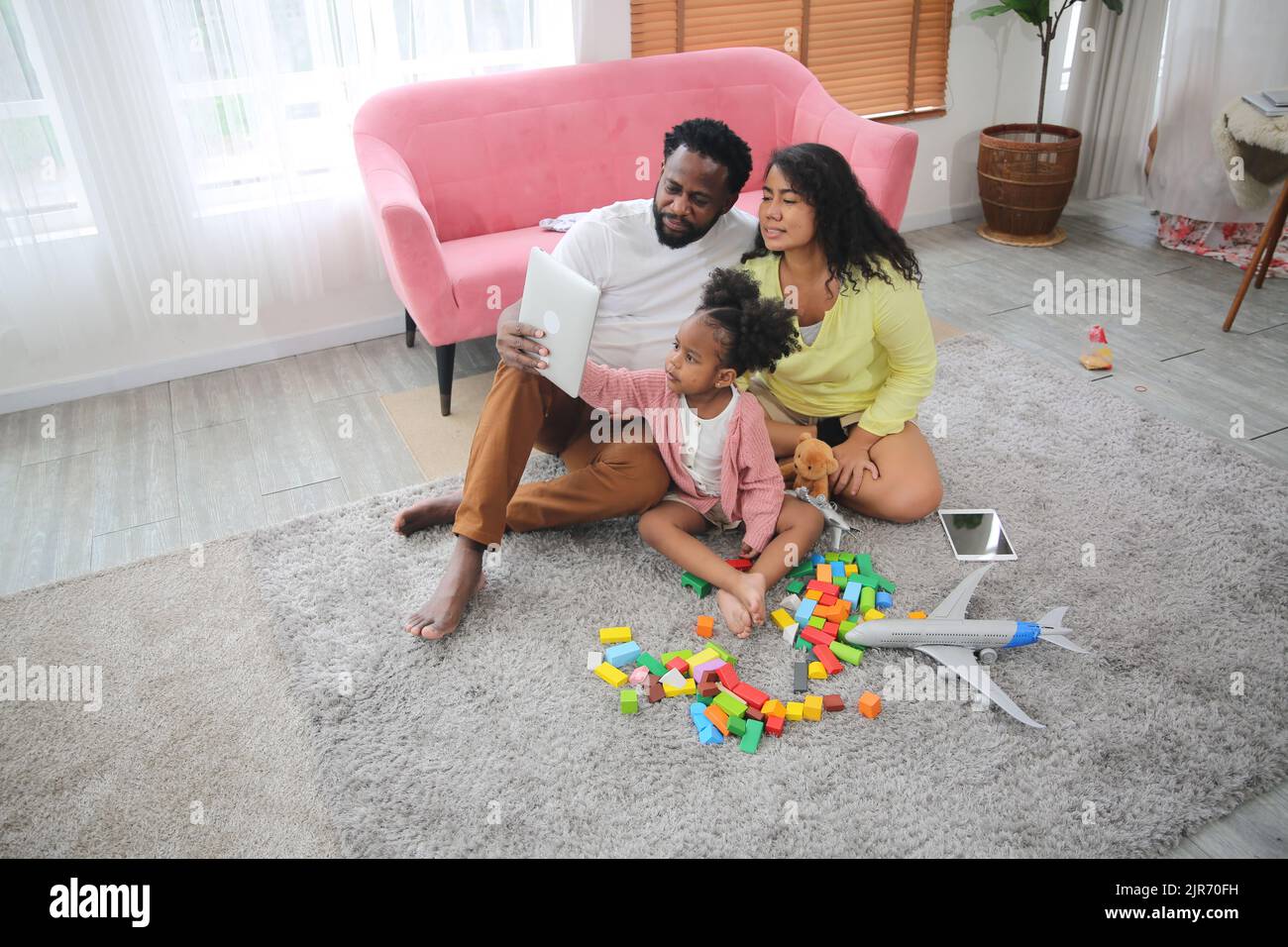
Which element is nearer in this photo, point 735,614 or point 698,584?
point 735,614

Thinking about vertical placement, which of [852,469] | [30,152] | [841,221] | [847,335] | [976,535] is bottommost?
[976,535]

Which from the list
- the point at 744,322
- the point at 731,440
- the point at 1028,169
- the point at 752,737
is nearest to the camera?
the point at 752,737

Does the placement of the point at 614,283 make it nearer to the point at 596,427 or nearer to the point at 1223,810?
the point at 596,427

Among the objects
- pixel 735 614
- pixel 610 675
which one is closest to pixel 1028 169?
pixel 735 614

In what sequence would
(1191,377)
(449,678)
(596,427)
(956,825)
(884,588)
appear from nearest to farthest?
(956,825) → (449,678) → (884,588) → (596,427) → (1191,377)

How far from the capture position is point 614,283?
2256 millimetres

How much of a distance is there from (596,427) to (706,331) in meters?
0.43

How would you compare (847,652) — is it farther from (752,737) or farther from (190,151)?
(190,151)

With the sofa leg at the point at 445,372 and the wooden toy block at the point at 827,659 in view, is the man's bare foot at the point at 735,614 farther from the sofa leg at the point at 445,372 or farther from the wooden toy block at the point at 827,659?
the sofa leg at the point at 445,372

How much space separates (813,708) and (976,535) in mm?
725

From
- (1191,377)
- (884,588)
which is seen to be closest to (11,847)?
(884,588)

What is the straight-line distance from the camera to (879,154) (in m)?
3.01

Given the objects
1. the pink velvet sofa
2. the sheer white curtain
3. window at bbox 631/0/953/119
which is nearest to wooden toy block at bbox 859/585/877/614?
the pink velvet sofa

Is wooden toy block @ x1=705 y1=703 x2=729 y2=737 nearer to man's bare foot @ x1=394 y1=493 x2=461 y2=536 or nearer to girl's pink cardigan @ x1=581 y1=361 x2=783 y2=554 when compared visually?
girl's pink cardigan @ x1=581 y1=361 x2=783 y2=554
